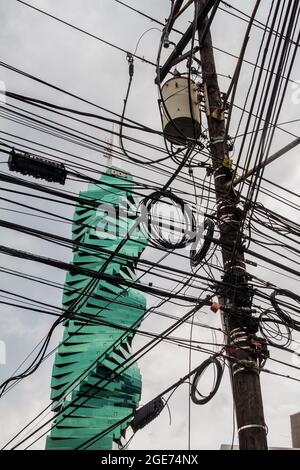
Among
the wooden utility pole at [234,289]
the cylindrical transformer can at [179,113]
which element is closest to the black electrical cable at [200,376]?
the wooden utility pole at [234,289]

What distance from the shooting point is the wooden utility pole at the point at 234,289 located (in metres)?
5.64

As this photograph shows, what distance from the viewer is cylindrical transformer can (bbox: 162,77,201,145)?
321 inches

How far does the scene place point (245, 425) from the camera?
18.3 ft

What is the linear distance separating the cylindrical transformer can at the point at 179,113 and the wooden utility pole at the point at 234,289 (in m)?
0.33

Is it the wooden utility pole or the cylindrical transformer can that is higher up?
the cylindrical transformer can

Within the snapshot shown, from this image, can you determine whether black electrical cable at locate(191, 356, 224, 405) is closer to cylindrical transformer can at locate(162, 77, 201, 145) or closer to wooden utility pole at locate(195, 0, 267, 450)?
wooden utility pole at locate(195, 0, 267, 450)

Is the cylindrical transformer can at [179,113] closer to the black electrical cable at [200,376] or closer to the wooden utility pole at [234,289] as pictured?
the wooden utility pole at [234,289]

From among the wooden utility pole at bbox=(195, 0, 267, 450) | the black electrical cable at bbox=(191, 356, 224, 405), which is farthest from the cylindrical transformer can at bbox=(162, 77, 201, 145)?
the black electrical cable at bbox=(191, 356, 224, 405)

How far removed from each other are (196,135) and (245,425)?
15.6ft

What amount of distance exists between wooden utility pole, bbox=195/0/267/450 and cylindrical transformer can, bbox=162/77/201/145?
0.33 m

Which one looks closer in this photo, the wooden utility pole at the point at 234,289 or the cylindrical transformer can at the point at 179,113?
the wooden utility pole at the point at 234,289

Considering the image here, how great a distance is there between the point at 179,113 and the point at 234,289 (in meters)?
3.17
